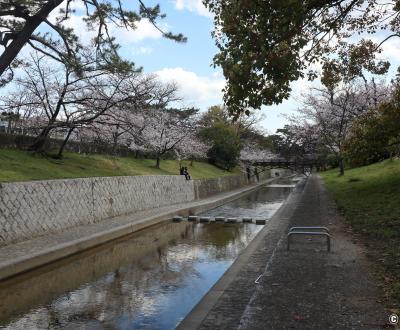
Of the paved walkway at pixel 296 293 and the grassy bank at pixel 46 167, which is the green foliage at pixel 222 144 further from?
the paved walkway at pixel 296 293

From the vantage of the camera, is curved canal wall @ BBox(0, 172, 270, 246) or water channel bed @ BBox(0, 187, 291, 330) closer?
water channel bed @ BBox(0, 187, 291, 330)

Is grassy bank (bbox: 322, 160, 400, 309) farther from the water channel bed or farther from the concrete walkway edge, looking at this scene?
the water channel bed

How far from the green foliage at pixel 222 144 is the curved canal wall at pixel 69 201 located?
26.0 m

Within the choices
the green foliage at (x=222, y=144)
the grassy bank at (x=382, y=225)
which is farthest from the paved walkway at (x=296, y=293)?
A: the green foliage at (x=222, y=144)

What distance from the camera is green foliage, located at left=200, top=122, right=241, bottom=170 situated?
1895 inches

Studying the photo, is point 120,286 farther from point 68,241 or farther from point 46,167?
point 46,167

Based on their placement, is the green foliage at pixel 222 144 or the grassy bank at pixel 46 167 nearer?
the grassy bank at pixel 46 167

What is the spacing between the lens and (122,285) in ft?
27.5

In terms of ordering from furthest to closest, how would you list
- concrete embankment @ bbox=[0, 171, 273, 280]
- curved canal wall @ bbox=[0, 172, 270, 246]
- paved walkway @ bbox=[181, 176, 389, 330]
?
curved canal wall @ bbox=[0, 172, 270, 246] < concrete embankment @ bbox=[0, 171, 273, 280] < paved walkway @ bbox=[181, 176, 389, 330]

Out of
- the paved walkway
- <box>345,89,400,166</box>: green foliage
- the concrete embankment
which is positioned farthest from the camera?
<box>345,89,400,166</box>: green foliage

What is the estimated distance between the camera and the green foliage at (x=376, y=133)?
49.9 ft

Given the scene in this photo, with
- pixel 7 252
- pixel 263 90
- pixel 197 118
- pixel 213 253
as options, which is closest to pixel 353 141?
pixel 213 253

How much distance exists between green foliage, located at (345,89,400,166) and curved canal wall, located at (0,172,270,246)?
888 centimetres

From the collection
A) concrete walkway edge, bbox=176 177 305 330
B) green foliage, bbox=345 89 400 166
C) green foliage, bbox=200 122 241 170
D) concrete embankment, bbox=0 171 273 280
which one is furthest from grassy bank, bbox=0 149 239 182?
green foliage, bbox=200 122 241 170
